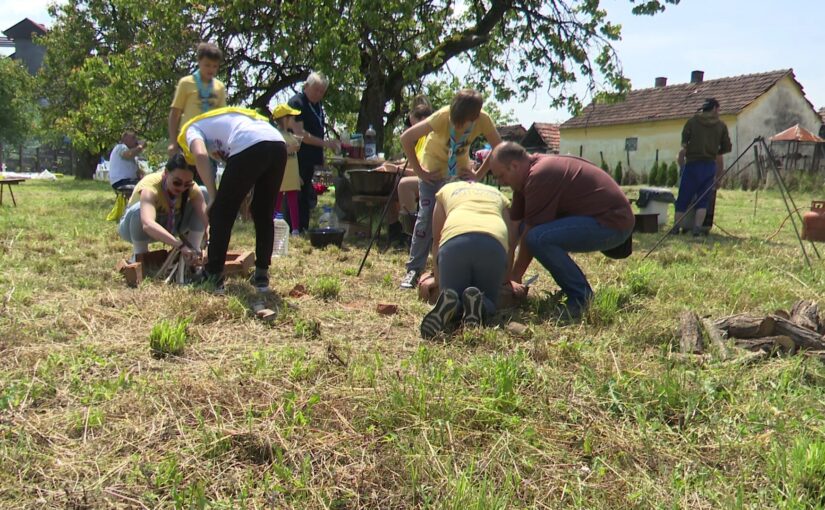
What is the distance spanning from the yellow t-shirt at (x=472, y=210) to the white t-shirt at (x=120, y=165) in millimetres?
6202

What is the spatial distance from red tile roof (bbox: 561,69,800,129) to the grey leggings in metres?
22.7

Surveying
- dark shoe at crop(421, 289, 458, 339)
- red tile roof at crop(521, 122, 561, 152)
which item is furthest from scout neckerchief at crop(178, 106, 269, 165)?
red tile roof at crop(521, 122, 561, 152)

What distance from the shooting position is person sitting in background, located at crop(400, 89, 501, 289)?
15.5 feet

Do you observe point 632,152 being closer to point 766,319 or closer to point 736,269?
point 736,269

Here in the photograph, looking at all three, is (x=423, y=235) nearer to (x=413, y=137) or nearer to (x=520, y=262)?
(x=413, y=137)

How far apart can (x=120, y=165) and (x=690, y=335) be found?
7.91 metres

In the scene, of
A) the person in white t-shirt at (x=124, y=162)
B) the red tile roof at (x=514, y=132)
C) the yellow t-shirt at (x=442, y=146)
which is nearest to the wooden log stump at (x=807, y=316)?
the yellow t-shirt at (x=442, y=146)

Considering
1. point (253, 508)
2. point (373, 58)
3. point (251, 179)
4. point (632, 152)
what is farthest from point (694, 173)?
point (632, 152)

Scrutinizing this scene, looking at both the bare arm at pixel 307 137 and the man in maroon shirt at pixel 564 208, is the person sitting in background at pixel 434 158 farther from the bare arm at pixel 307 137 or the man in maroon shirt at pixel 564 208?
the bare arm at pixel 307 137

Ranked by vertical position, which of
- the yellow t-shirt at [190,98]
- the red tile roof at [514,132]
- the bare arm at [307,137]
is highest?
the red tile roof at [514,132]

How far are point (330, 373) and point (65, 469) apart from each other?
103cm

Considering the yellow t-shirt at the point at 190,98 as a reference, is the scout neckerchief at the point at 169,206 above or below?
below

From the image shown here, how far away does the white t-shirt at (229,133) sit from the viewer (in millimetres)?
3938

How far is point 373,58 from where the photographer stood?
10562mm
